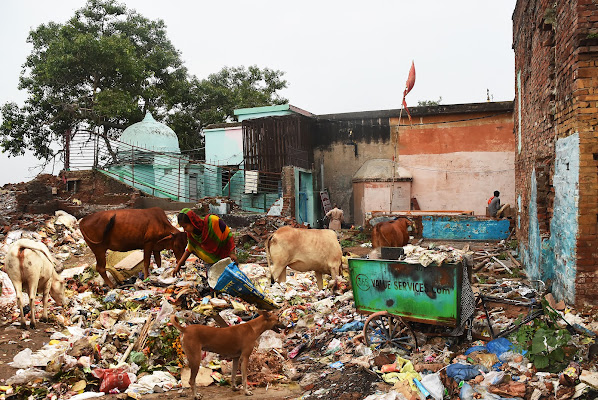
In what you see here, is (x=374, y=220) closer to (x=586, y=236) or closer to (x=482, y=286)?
(x=482, y=286)

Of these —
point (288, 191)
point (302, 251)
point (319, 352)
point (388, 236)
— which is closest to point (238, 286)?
point (319, 352)

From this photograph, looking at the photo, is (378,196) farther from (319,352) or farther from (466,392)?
(466,392)

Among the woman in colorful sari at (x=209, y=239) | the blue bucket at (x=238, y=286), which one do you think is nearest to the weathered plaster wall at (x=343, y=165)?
the woman in colorful sari at (x=209, y=239)

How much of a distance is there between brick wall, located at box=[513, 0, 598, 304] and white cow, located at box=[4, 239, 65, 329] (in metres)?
7.49

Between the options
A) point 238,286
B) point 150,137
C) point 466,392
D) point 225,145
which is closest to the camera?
point 466,392

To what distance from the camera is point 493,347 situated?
6.04 metres

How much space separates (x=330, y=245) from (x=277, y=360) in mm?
3480

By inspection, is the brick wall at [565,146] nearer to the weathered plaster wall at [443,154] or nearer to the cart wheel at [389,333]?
the cart wheel at [389,333]

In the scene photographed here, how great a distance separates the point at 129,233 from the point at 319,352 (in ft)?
16.6

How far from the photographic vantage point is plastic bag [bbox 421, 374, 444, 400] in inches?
202

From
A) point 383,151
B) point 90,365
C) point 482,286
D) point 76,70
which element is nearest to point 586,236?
point 482,286

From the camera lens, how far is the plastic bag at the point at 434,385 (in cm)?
514

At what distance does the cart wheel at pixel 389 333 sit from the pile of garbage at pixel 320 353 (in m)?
0.14

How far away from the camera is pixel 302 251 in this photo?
9766 mm
